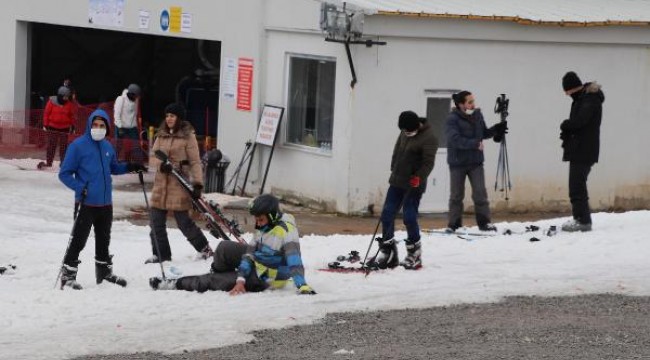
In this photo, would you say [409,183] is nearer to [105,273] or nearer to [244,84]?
[105,273]

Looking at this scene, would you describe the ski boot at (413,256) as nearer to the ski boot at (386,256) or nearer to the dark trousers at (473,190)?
the ski boot at (386,256)

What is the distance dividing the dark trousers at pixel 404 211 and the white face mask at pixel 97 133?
2740mm

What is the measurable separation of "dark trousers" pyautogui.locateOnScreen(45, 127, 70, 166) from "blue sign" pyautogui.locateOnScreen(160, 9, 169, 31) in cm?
238

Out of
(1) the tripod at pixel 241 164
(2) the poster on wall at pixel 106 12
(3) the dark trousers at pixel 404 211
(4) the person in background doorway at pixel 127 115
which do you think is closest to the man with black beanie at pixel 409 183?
(3) the dark trousers at pixel 404 211

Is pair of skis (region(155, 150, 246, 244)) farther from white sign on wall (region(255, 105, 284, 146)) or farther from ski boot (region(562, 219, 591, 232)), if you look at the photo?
white sign on wall (region(255, 105, 284, 146))

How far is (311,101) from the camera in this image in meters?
Answer: 20.2

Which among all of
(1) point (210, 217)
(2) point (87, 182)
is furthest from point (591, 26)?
(2) point (87, 182)

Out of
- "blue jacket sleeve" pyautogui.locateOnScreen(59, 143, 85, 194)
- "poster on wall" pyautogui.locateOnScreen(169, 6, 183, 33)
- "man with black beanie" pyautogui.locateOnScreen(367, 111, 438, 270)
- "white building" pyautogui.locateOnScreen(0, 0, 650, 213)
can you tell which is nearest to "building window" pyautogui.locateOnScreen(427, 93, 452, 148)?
"white building" pyautogui.locateOnScreen(0, 0, 650, 213)

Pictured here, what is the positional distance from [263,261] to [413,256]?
73.2 inches

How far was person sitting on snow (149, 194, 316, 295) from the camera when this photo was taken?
1155 cm

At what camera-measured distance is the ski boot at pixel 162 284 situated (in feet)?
39.0

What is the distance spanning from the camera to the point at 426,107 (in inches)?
764

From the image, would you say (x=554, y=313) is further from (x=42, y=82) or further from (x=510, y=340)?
(x=42, y=82)

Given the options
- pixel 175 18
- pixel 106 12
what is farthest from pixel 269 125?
pixel 106 12
